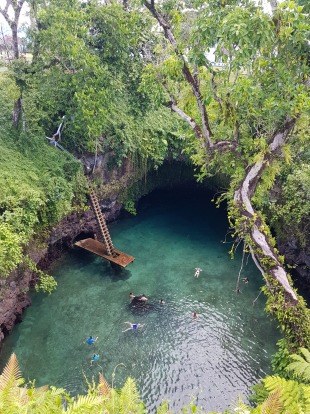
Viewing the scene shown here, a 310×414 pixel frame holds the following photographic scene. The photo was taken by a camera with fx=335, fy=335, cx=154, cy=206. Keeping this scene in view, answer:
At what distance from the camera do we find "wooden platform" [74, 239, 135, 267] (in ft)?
49.7

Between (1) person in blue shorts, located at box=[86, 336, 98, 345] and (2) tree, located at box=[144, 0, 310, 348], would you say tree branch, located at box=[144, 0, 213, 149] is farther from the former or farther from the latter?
(1) person in blue shorts, located at box=[86, 336, 98, 345]

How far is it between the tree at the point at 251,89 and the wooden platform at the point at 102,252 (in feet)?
26.9

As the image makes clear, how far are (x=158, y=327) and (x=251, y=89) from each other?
887cm

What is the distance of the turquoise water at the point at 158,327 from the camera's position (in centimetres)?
1016

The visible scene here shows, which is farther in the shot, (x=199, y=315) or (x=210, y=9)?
(x=199, y=315)

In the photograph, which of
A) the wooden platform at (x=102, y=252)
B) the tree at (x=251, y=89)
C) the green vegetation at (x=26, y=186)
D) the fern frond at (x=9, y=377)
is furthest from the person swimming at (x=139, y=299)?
the fern frond at (x=9, y=377)

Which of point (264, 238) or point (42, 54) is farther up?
point (42, 54)

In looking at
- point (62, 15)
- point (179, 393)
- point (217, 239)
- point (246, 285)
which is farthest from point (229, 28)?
point (217, 239)

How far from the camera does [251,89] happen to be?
6441mm

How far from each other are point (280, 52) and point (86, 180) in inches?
444

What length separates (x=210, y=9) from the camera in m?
6.32

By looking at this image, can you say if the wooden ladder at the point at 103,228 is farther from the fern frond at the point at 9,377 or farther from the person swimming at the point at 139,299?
the fern frond at the point at 9,377

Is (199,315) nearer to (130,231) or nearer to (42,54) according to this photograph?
(130,231)

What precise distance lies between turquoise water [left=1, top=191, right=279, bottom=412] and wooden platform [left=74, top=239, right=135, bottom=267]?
431 millimetres
